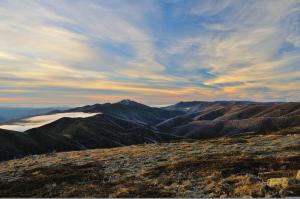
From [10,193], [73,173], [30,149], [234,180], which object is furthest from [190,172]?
[30,149]

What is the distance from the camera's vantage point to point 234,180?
26828 millimetres

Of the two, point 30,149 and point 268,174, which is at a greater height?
point 268,174

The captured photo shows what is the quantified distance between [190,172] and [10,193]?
16.8 meters

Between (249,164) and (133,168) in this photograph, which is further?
(133,168)

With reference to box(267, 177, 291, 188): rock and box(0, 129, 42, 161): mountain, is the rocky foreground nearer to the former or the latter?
box(267, 177, 291, 188): rock

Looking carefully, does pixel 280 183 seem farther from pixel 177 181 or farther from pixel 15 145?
pixel 15 145

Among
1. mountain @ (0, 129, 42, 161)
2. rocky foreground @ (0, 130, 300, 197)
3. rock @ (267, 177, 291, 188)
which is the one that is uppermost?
rock @ (267, 177, 291, 188)

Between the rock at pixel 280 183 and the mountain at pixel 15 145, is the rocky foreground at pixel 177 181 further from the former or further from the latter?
the mountain at pixel 15 145

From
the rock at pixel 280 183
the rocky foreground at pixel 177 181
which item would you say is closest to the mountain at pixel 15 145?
the rocky foreground at pixel 177 181

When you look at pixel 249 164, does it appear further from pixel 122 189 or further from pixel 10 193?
pixel 10 193

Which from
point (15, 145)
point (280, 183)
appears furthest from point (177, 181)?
point (15, 145)

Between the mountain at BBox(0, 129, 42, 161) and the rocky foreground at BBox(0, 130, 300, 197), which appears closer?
the rocky foreground at BBox(0, 130, 300, 197)

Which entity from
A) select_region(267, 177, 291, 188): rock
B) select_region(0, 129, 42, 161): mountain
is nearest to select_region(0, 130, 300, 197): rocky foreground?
select_region(267, 177, 291, 188): rock

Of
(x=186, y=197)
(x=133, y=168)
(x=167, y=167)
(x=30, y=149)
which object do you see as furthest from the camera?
(x=30, y=149)
